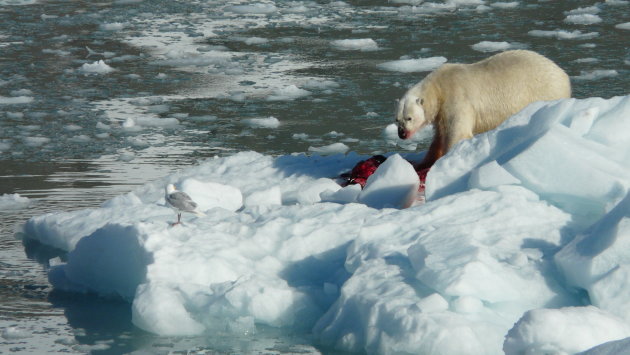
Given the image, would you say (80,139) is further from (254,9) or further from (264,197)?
(254,9)

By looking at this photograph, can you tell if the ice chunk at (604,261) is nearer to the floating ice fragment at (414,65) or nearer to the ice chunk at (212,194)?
the ice chunk at (212,194)

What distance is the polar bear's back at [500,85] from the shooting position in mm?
6230

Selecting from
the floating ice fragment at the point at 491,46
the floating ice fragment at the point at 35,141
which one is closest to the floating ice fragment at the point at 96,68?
the floating ice fragment at the point at 35,141

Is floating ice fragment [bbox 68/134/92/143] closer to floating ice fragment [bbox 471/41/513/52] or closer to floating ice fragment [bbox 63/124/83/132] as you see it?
floating ice fragment [bbox 63/124/83/132]

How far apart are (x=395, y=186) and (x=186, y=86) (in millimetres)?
4294

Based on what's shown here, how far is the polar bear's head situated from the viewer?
6.20 metres

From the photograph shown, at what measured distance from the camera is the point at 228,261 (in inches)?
184

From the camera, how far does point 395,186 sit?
18.3 feet

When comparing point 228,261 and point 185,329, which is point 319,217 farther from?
point 185,329

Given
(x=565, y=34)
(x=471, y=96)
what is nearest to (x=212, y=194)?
(x=471, y=96)

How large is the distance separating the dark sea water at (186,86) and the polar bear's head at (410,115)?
1079 mm

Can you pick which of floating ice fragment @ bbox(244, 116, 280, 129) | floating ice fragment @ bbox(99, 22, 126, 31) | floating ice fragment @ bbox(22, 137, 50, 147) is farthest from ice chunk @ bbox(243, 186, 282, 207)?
floating ice fragment @ bbox(99, 22, 126, 31)

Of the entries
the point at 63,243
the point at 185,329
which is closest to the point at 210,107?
the point at 63,243

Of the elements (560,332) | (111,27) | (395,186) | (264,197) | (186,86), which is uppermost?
(560,332)
